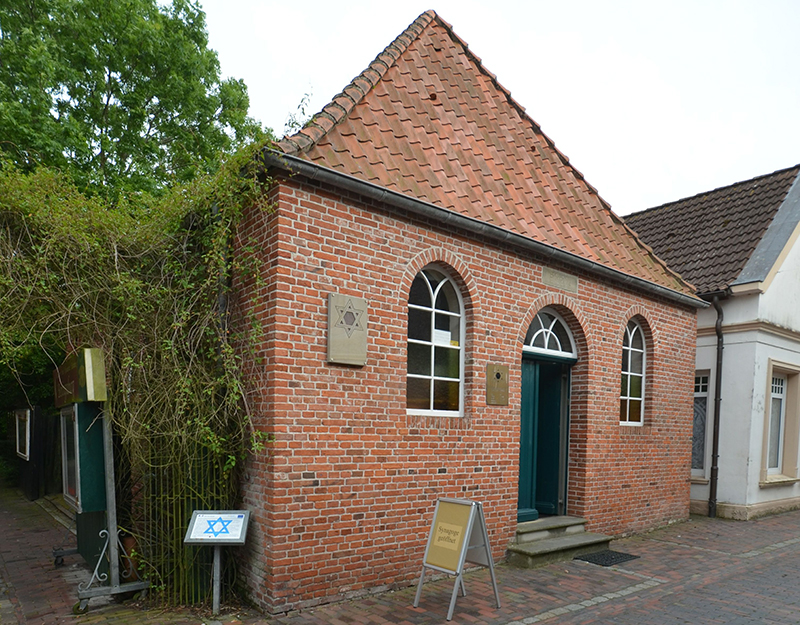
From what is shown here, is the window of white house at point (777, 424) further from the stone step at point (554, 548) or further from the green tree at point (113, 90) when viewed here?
the green tree at point (113, 90)

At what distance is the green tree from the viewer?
12039 mm

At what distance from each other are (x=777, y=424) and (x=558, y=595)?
29.6ft

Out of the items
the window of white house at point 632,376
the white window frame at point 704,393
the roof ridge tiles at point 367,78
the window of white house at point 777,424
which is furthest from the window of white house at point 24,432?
the window of white house at point 777,424

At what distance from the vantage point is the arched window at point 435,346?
264 inches

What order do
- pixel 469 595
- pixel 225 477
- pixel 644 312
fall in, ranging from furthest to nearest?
1. pixel 644 312
2. pixel 469 595
3. pixel 225 477

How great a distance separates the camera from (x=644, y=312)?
9789mm

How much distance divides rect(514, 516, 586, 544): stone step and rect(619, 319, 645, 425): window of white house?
2.01m

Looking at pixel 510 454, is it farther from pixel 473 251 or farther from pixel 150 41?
pixel 150 41

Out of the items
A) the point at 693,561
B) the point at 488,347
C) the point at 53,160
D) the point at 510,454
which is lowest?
the point at 693,561

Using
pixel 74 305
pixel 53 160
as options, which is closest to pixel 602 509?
pixel 74 305

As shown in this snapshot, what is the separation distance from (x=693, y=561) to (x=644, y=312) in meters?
3.82

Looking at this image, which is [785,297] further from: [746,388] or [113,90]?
[113,90]

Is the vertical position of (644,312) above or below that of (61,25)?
below

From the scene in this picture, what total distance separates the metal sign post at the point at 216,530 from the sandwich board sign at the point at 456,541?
1692 millimetres
